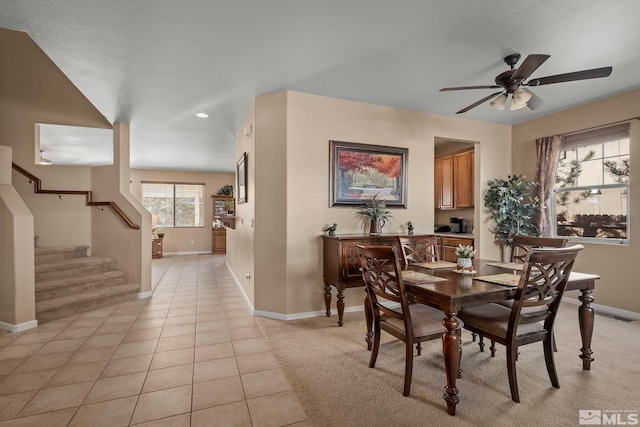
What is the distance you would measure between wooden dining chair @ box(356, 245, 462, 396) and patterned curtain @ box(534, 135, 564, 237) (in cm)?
322

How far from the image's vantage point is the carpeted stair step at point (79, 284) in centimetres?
365

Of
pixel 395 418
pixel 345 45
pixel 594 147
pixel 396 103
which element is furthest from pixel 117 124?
pixel 594 147

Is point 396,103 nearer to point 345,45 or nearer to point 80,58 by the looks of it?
point 345,45

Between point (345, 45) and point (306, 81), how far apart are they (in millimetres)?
793

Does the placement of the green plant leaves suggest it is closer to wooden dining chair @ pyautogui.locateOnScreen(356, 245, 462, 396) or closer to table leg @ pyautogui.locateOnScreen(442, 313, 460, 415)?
wooden dining chair @ pyautogui.locateOnScreen(356, 245, 462, 396)

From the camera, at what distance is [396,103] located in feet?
12.8

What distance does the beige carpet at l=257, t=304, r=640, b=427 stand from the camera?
180cm

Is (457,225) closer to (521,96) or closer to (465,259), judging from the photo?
(521,96)

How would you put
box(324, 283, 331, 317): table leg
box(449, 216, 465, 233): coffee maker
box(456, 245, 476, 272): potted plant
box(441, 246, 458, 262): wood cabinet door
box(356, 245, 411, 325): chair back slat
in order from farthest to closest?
box(449, 216, 465, 233): coffee maker → box(441, 246, 458, 262): wood cabinet door → box(324, 283, 331, 317): table leg → box(456, 245, 476, 272): potted plant → box(356, 245, 411, 325): chair back slat

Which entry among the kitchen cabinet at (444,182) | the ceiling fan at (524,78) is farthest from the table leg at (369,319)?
the kitchen cabinet at (444,182)

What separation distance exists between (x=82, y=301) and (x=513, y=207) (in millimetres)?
6026

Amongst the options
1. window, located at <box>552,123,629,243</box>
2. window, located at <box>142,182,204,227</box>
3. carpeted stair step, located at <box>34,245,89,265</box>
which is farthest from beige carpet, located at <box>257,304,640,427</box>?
window, located at <box>142,182,204,227</box>

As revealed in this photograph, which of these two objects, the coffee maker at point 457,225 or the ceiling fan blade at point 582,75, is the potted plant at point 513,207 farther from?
the ceiling fan blade at point 582,75

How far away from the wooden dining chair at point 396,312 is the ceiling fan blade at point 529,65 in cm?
166
